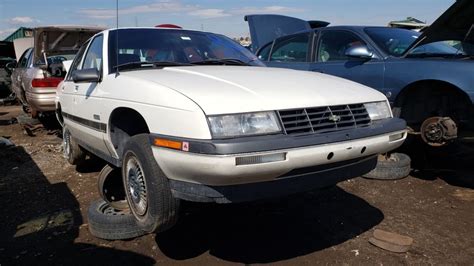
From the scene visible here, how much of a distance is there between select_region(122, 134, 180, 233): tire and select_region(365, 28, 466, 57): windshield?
3.53 meters

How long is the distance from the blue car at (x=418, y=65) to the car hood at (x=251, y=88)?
1.71m

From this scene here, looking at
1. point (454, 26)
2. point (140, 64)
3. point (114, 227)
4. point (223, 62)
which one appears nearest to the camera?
point (114, 227)

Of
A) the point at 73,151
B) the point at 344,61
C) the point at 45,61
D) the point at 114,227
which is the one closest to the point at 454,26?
the point at 344,61

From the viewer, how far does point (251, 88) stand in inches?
111

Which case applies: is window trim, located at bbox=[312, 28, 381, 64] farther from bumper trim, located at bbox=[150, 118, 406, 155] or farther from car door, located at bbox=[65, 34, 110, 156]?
car door, located at bbox=[65, 34, 110, 156]

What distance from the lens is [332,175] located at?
2871 mm

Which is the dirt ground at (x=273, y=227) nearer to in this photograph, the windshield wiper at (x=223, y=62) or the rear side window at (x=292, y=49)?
the windshield wiper at (x=223, y=62)

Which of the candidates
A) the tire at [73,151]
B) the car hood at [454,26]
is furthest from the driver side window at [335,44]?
the tire at [73,151]

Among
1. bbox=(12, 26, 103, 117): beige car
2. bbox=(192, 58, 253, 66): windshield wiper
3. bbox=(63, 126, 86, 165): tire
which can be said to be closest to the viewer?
bbox=(192, 58, 253, 66): windshield wiper

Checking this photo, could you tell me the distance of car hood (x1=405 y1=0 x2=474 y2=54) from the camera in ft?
13.8

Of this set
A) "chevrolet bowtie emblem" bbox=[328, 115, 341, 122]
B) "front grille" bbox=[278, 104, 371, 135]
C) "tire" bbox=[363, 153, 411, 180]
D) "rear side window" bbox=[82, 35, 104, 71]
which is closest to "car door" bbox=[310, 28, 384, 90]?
"tire" bbox=[363, 153, 411, 180]

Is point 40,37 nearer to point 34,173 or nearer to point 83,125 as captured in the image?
point 34,173

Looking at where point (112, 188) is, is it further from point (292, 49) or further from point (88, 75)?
point (292, 49)

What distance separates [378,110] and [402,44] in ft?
9.07
